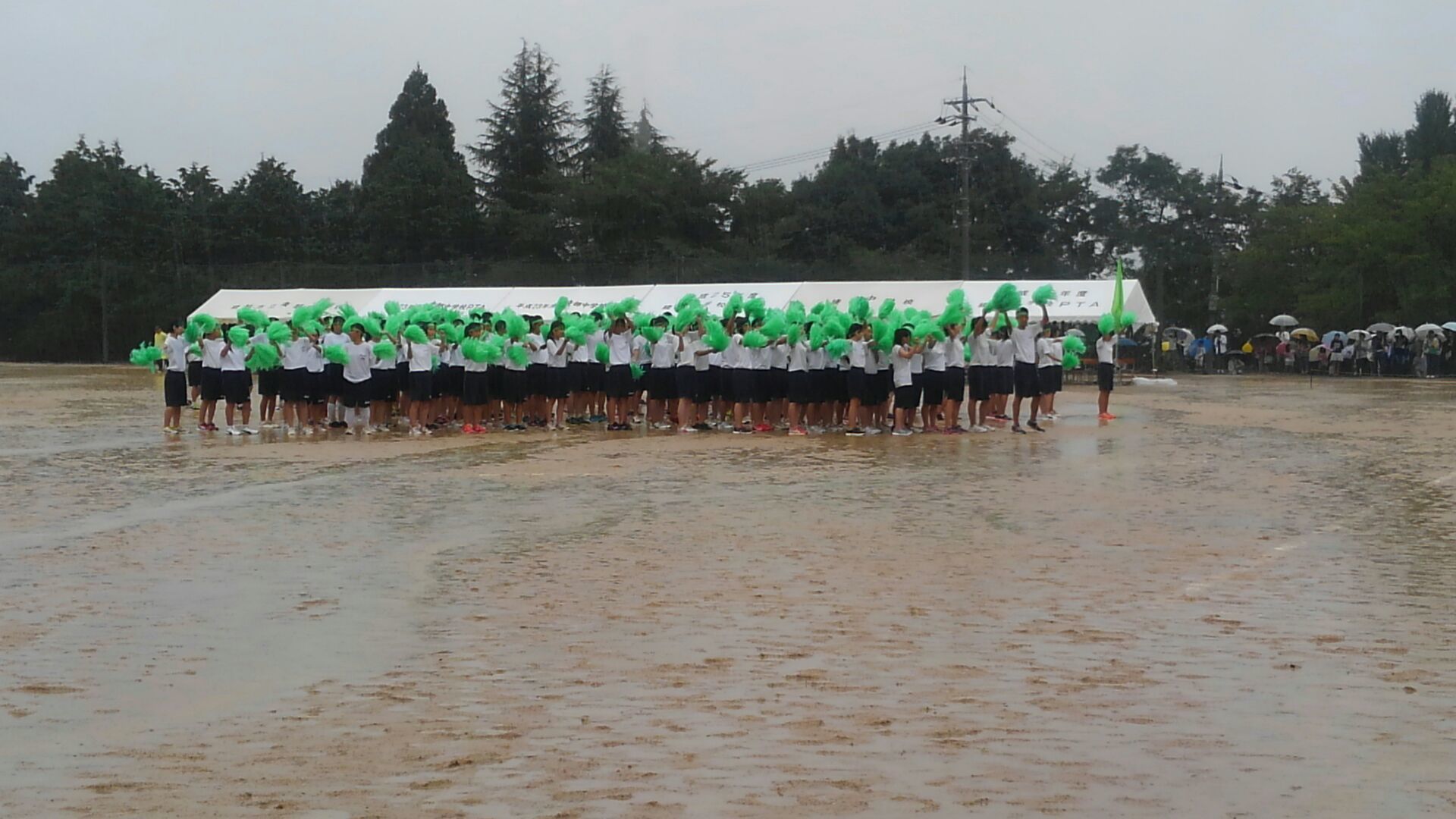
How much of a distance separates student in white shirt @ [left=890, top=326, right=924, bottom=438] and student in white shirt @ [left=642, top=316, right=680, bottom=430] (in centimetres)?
306

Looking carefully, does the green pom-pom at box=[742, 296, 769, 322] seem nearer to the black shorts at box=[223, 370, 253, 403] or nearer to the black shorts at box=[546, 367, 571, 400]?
the black shorts at box=[546, 367, 571, 400]

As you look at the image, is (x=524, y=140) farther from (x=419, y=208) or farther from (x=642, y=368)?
(x=642, y=368)

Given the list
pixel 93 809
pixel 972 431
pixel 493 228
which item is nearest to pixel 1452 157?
pixel 493 228

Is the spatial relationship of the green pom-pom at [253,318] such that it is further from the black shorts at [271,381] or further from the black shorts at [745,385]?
the black shorts at [745,385]

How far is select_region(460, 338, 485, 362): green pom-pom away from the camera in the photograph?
19.7 meters

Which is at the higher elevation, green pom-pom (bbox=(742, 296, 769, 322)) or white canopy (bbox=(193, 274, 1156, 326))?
white canopy (bbox=(193, 274, 1156, 326))

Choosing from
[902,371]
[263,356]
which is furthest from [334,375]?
[902,371]

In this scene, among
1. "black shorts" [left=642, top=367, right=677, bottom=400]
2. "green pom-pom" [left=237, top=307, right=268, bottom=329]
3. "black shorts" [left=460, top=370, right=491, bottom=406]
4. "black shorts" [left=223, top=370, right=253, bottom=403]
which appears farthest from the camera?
"black shorts" [left=642, top=367, right=677, bottom=400]

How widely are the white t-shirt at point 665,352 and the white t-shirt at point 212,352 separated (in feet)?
18.1

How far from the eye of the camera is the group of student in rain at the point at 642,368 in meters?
19.3

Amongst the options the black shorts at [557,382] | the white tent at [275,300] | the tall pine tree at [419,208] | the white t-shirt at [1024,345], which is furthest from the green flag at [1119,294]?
the tall pine tree at [419,208]

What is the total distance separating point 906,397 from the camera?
62.6ft

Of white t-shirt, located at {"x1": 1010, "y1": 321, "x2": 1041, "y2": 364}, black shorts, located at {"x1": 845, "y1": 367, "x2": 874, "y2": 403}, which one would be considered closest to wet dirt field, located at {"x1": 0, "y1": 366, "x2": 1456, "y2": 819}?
black shorts, located at {"x1": 845, "y1": 367, "x2": 874, "y2": 403}

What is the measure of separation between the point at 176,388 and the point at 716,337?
272 inches
